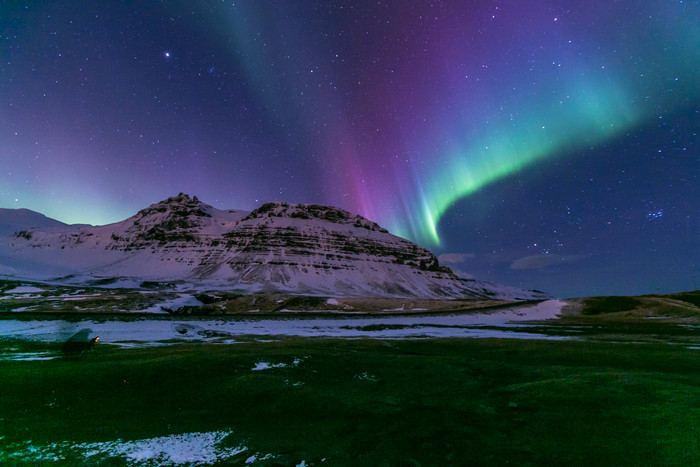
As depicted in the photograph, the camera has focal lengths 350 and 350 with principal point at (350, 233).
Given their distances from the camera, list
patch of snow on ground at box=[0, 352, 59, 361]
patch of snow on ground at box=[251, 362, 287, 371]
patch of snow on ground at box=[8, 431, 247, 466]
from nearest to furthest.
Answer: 1. patch of snow on ground at box=[8, 431, 247, 466]
2. patch of snow on ground at box=[251, 362, 287, 371]
3. patch of snow on ground at box=[0, 352, 59, 361]

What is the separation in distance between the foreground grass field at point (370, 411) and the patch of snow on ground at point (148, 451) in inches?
4.8

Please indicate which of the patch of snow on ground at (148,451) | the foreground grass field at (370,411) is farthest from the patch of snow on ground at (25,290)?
the patch of snow on ground at (148,451)

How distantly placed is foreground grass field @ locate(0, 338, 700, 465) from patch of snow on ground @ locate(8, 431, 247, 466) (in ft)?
0.40

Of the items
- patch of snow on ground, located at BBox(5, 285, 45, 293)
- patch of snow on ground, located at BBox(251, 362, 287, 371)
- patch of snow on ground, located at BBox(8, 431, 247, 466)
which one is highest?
patch of snow on ground, located at BBox(5, 285, 45, 293)

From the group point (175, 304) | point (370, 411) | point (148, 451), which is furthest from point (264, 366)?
point (175, 304)

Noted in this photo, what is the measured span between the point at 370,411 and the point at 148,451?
5483 millimetres

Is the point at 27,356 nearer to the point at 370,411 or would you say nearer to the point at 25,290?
the point at 370,411

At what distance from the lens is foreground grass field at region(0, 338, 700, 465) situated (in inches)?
275

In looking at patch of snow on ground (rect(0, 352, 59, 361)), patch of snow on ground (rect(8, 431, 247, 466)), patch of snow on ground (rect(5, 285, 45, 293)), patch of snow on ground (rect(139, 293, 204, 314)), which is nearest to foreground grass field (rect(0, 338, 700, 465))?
patch of snow on ground (rect(8, 431, 247, 466))

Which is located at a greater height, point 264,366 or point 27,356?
point 264,366

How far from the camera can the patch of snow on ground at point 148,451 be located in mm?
6797

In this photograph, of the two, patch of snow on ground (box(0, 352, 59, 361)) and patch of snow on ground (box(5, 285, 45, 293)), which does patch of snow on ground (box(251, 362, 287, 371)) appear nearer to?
patch of snow on ground (box(0, 352, 59, 361))

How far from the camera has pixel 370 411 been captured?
992cm

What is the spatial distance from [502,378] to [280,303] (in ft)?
330
